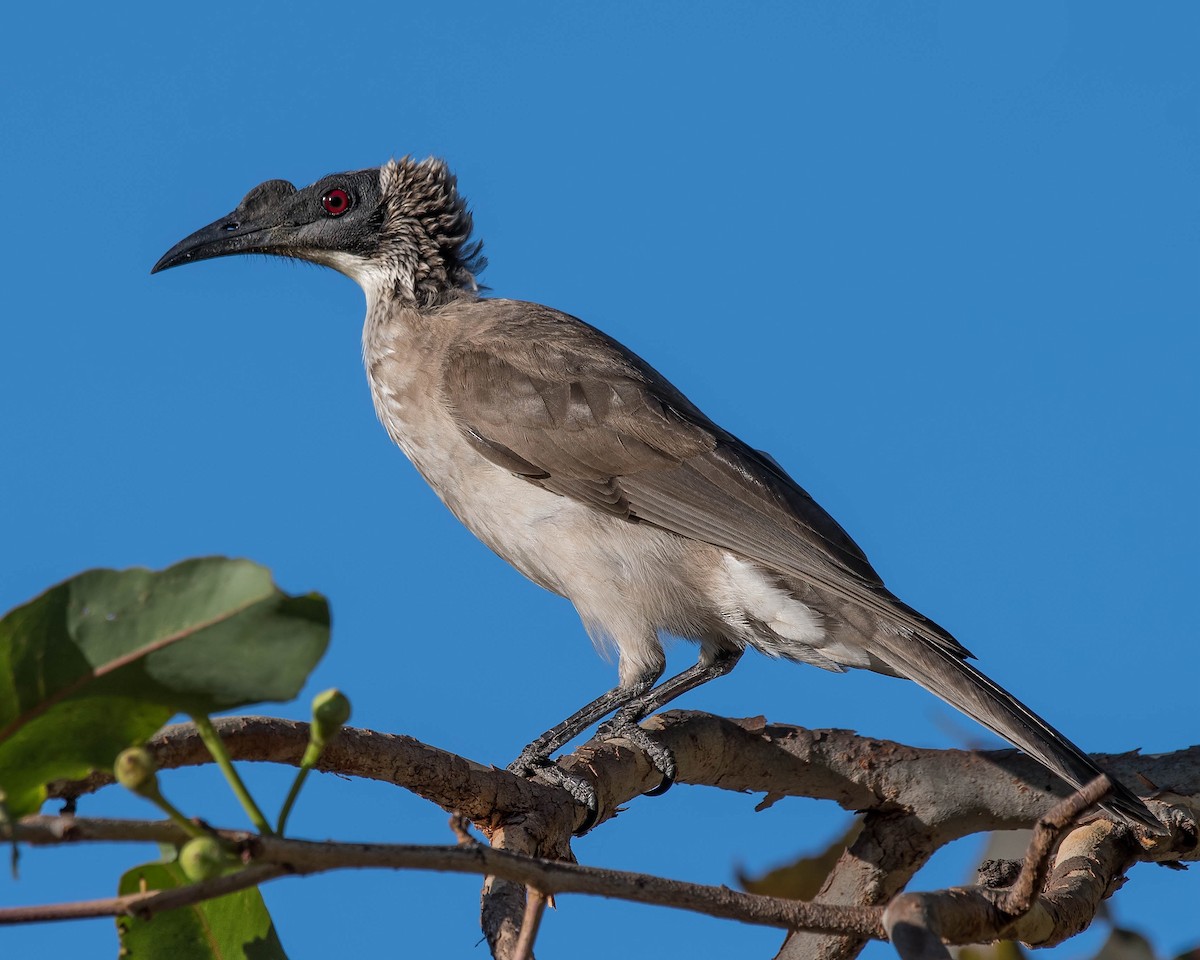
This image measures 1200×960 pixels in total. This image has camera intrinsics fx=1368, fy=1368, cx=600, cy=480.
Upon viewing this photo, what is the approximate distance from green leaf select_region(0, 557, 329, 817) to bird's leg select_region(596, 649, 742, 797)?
329 centimetres

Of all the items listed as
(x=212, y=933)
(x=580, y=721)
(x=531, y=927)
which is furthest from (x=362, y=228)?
(x=531, y=927)

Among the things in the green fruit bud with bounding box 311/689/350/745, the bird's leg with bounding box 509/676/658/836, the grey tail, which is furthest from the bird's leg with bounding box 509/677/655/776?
the green fruit bud with bounding box 311/689/350/745

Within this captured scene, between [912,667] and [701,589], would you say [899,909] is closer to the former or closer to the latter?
[912,667]

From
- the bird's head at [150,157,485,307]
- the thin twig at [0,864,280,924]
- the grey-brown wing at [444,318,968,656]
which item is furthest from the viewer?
the bird's head at [150,157,485,307]

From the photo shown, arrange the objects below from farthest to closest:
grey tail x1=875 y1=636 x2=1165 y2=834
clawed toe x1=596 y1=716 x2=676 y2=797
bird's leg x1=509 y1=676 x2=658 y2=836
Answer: bird's leg x1=509 y1=676 x2=658 y2=836 < clawed toe x1=596 y1=716 x2=676 y2=797 < grey tail x1=875 y1=636 x2=1165 y2=834

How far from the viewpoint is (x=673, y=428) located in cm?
634

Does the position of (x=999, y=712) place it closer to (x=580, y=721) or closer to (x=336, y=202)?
(x=580, y=721)

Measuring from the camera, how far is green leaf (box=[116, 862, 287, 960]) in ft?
7.58

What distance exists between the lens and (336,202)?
7.76m

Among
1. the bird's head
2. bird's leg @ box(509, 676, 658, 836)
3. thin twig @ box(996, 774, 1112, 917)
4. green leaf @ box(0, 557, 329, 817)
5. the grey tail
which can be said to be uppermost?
the bird's head

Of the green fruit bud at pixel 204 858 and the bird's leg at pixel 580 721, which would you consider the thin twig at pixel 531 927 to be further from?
the bird's leg at pixel 580 721

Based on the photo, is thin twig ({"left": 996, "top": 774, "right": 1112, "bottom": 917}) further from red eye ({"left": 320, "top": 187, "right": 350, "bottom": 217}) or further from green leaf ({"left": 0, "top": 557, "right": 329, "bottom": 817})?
red eye ({"left": 320, "top": 187, "right": 350, "bottom": 217})

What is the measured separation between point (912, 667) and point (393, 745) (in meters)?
2.34

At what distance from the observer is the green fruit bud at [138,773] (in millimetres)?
1582
